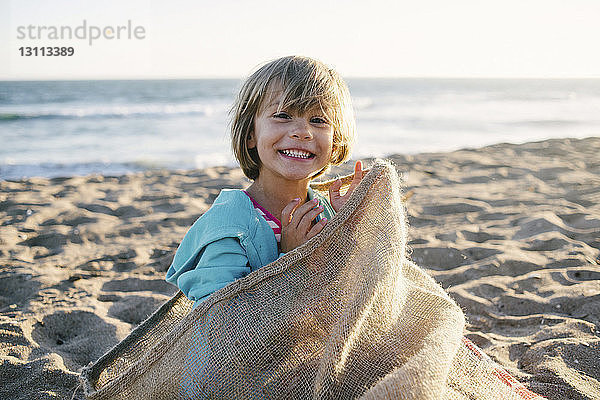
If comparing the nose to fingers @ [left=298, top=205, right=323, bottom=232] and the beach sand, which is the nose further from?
the beach sand

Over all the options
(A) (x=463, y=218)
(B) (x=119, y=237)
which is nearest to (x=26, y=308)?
(B) (x=119, y=237)

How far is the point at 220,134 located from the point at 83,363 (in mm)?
11257

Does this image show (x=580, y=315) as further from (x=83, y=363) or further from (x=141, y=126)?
(x=141, y=126)

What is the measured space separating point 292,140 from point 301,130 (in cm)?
5

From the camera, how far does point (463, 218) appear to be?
4637 mm

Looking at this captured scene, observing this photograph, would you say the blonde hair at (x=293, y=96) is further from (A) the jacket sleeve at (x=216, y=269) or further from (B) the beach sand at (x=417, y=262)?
(B) the beach sand at (x=417, y=262)

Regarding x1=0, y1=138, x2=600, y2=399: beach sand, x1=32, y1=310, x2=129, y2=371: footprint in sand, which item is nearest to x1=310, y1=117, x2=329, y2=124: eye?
x1=0, y1=138, x2=600, y2=399: beach sand

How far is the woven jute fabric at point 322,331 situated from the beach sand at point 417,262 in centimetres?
73

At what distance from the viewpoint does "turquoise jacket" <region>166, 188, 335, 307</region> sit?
1.82m

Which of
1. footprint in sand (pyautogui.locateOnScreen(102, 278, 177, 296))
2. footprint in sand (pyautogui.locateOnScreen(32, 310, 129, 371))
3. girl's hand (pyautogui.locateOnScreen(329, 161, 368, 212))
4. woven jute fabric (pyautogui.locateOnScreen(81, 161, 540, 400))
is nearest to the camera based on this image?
woven jute fabric (pyautogui.locateOnScreen(81, 161, 540, 400))

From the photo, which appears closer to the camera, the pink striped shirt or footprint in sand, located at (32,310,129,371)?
the pink striped shirt

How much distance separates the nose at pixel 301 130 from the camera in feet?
6.56

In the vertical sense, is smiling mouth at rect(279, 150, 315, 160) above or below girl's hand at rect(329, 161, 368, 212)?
above

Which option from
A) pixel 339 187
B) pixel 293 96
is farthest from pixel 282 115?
pixel 339 187
